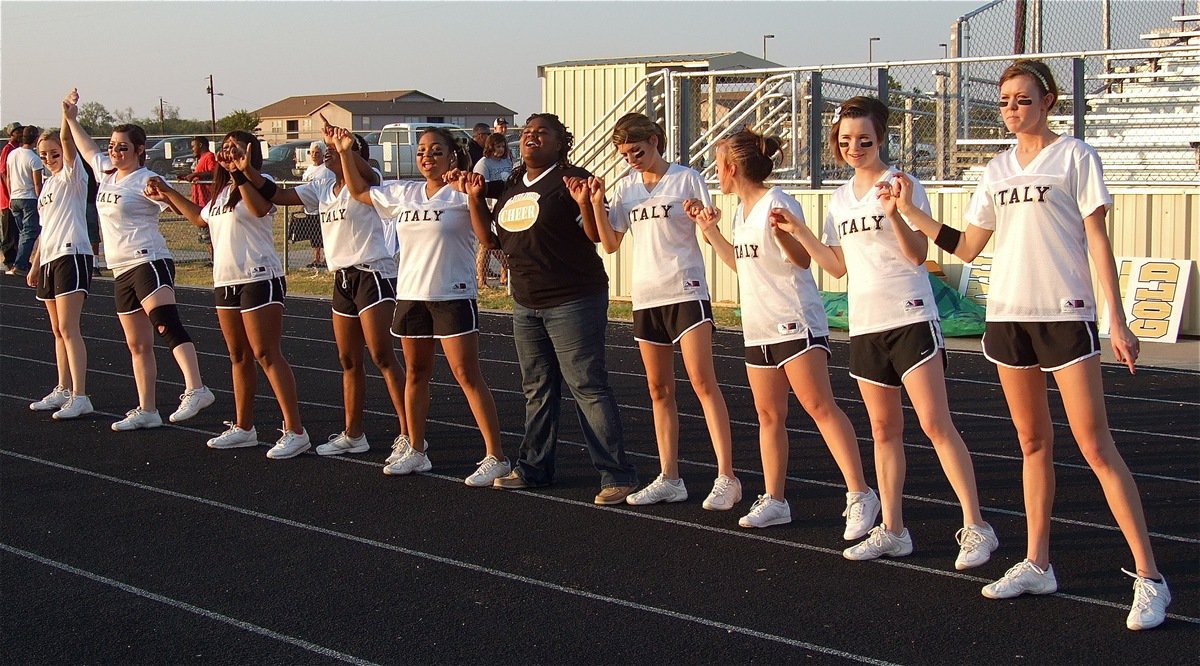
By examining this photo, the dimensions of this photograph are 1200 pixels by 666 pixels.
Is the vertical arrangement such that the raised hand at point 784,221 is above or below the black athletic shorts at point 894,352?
above

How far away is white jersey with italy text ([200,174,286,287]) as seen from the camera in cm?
731

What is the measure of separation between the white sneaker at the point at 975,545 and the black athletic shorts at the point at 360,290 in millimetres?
3449

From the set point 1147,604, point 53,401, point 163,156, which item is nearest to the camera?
point 1147,604

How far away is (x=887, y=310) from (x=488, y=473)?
8.53ft

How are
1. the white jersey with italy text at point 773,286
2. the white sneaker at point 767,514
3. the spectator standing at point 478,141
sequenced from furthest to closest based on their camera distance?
the spectator standing at point 478,141 < the white sneaker at point 767,514 < the white jersey with italy text at point 773,286

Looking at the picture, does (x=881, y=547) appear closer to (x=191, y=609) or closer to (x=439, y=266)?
(x=439, y=266)

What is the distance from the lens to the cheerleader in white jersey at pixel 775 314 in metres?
5.41

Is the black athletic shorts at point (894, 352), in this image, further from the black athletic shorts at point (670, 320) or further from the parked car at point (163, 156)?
the parked car at point (163, 156)

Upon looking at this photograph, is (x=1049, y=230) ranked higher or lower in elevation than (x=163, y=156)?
lower

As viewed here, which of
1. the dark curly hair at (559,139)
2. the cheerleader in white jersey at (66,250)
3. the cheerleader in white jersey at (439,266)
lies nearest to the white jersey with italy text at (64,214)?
the cheerleader in white jersey at (66,250)

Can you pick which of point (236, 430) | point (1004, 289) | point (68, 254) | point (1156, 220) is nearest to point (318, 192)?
point (236, 430)

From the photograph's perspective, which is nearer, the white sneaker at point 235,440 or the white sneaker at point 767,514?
the white sneaker at point 767,514

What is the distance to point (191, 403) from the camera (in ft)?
27.9

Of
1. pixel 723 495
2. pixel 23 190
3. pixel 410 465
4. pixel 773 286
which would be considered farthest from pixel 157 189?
pixel 23 190
